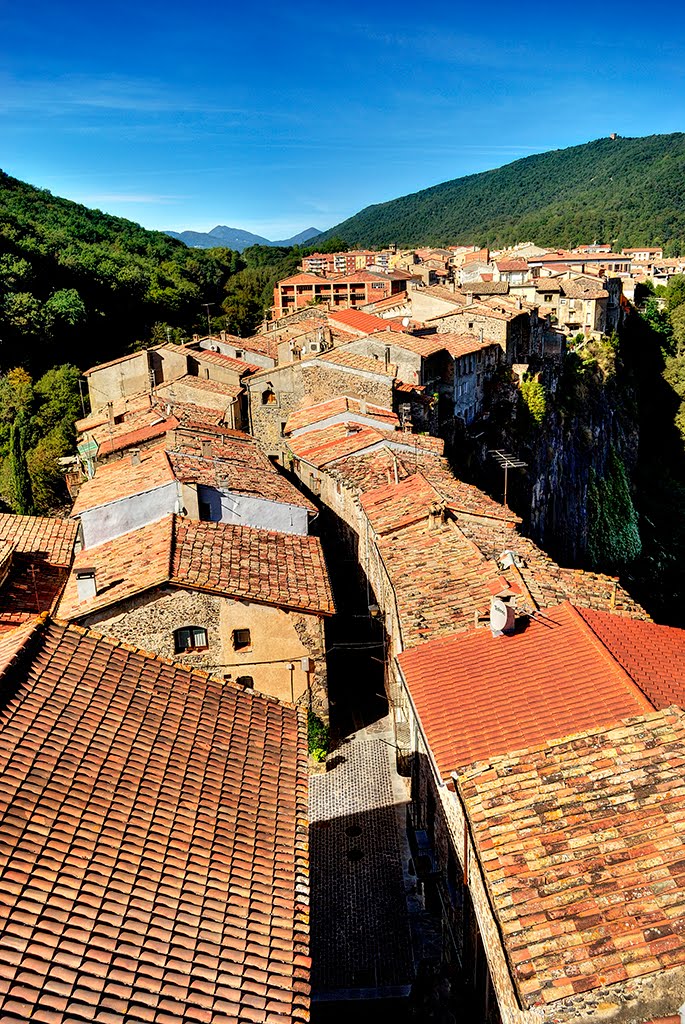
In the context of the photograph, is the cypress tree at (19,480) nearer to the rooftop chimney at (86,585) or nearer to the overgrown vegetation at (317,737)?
the rooftop chimney at (86,585)

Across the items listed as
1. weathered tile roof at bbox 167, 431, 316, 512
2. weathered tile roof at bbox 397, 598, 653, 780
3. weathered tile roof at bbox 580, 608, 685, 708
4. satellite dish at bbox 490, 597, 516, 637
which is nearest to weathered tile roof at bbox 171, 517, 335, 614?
weathered tile roof at bbox 167, 431, 316, 512

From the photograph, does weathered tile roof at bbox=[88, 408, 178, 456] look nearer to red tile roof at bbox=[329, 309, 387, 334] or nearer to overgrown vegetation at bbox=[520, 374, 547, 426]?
red tile roof at bbox=[329, 309, 387, 334]

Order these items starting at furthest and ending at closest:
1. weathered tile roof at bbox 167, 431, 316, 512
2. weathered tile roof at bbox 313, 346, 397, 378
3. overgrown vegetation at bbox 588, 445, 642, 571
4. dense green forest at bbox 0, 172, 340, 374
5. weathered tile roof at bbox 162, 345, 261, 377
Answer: dense green forest at bbox 0, 172, 340, 374 → overgrown vegetation at bbox 588, 445, 642, 571 → weathered tile roof at bbox 162, 345, 261, 377 → weathered tile roof at bbox 313, 346, 397, 378 → weathered tile roof at bbox 167, 431, 316, 512

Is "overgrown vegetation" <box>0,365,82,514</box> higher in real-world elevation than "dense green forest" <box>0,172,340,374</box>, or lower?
lower

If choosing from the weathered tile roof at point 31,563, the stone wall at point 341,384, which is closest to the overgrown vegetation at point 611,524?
the stone wall at point 341,384

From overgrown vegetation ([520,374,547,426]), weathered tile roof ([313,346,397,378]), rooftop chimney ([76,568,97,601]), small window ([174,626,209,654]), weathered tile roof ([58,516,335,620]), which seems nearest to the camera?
weathered tile roof ([58,516,335,620])

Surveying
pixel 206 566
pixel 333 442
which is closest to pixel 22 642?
pixel 206 566

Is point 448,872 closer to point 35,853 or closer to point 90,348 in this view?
point 35,853
